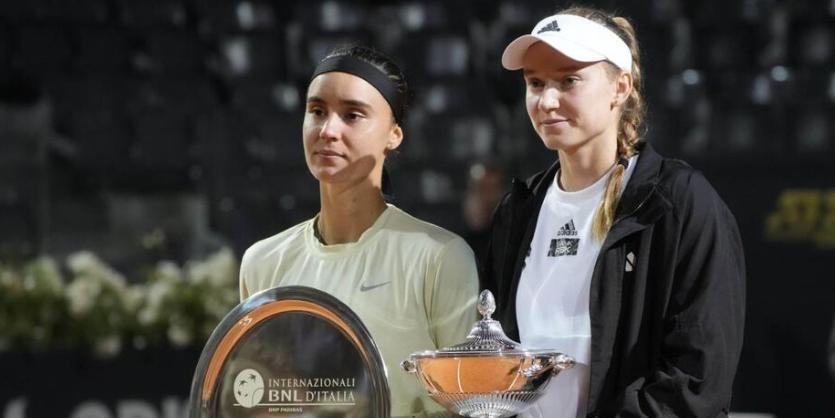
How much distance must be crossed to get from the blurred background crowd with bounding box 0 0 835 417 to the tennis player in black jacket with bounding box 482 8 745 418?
230 cm

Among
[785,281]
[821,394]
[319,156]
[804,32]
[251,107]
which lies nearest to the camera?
[319,156]

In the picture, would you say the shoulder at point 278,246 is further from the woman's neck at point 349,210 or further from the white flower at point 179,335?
the white flower at point 179,335

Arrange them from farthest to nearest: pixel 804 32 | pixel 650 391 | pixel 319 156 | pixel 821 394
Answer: pixel 804 32 → pixel 821 394 → pixel 319 156 → pixel 650 391

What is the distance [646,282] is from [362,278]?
46 cm

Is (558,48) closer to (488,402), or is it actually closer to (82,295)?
(488,402)

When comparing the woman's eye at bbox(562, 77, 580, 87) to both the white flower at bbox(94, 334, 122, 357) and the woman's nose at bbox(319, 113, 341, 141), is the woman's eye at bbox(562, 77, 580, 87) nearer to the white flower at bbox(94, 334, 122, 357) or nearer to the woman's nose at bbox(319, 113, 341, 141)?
the woman's nose at bbox(319, 113, 341, 141)

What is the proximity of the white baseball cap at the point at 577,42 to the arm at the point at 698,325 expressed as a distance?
23 centimetres

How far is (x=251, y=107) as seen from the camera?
622cm

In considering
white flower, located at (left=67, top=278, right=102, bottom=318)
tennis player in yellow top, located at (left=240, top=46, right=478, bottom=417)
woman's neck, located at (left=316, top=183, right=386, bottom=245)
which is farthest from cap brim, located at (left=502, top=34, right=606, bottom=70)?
white flower, located at (left=67, top=278, right=102, bottom=318)

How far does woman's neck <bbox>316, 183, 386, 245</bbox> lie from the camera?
214cm

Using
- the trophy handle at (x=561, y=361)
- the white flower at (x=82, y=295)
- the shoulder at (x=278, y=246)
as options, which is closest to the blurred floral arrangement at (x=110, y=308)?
the white flower at (x=82, y=295)

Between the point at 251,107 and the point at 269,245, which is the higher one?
the point at 251,107

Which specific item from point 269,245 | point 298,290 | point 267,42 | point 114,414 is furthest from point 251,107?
point 298,290

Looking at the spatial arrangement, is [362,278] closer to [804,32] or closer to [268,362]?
[268,362]
